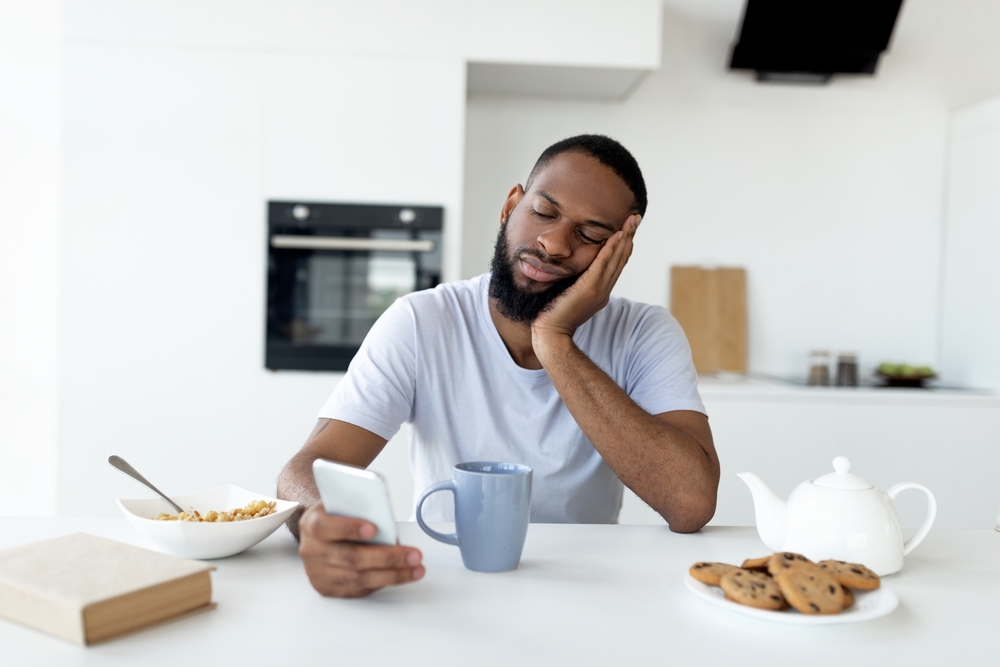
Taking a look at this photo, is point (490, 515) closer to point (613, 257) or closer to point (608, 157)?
point (613, 257)

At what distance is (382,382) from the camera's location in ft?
4.59

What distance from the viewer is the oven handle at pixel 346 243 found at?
263 cm

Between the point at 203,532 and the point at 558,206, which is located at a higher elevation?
the point at 558,206

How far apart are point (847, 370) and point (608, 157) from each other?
1.98m

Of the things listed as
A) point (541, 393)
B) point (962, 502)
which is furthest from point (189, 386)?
point (962, 502)

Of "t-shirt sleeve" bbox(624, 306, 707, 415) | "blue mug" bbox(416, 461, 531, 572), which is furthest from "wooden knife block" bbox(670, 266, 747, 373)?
"blue mug" bbox(416, 461, 531, 572)

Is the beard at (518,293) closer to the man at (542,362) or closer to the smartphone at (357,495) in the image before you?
the man at (542,362)

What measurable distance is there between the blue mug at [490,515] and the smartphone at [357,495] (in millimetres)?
93

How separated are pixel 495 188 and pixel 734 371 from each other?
122cm

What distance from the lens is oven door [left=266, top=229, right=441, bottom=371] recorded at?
2650mm

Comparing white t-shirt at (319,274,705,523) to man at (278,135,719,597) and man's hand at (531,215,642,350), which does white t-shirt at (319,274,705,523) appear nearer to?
man at (278,135,719,597)

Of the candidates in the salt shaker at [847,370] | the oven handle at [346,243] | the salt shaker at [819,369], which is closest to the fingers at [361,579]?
the oven handle at [346,243]

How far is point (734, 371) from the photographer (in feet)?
10.6

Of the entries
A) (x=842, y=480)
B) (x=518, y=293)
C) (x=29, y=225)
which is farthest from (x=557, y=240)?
(x=29, y=225)
